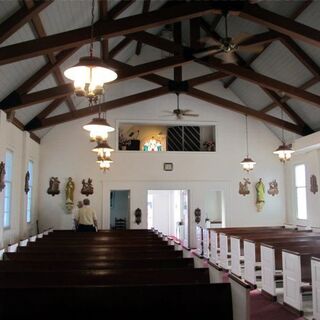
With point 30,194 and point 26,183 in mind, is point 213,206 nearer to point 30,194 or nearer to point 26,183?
point 30,194

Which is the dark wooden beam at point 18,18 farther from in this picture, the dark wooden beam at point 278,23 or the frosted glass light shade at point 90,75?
the dark wooden beam at point 278,23

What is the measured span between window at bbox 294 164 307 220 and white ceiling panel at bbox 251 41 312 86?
10.5 feet

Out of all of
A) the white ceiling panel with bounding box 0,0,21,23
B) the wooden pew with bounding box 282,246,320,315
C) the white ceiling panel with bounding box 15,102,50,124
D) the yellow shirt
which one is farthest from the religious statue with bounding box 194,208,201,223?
the white ceiling panel with bounding box 0,0,21,23

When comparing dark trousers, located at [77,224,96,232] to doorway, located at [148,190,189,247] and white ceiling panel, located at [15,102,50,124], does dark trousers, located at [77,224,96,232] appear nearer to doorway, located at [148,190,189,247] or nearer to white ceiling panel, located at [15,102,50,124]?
white ceiling panel, located at [15,102,50,124]

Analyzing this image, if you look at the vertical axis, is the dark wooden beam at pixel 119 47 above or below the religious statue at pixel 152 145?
above

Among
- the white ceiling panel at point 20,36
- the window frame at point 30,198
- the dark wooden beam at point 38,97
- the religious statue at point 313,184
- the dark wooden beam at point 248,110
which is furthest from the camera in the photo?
the dark wooden beam at point 248,110

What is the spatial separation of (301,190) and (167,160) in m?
4.31

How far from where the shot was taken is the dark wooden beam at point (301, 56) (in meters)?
8.49

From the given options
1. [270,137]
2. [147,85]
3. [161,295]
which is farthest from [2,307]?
[270,137]

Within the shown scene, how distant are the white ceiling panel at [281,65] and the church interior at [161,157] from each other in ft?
0.12

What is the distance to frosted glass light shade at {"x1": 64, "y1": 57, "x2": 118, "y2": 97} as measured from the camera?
3.45m

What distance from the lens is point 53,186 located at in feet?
38.0

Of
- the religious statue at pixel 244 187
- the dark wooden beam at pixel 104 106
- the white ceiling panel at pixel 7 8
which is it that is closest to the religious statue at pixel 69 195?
the dark wooden beam at pixel 104 106

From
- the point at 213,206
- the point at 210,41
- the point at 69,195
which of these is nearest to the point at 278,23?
the point at 210,41
